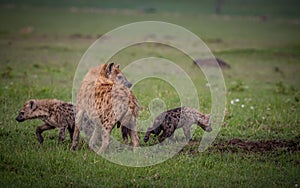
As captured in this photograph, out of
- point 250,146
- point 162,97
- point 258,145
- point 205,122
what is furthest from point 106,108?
point 162,97

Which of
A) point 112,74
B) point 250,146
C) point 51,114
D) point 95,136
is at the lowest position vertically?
point 250,146

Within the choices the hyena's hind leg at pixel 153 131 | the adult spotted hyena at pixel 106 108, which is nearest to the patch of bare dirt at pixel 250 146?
the hyena's hind leg at pixel 153 131

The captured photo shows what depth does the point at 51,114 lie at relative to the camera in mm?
7812

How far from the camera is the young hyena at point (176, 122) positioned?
8.03m

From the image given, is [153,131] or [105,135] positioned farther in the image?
[153,131]

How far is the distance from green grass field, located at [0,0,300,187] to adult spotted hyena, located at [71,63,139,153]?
0.40 m

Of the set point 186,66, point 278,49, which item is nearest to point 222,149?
point 186,66

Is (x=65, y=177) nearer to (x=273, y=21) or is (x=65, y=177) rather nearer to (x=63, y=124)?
(x=63, y=124)

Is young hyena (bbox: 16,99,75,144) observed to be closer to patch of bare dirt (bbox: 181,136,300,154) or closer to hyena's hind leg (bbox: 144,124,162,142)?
hyena's hind leg (bbox: 144,124,162,142)

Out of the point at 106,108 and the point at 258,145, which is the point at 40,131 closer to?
the point at 106,108

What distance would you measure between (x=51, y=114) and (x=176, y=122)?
197 centimetres

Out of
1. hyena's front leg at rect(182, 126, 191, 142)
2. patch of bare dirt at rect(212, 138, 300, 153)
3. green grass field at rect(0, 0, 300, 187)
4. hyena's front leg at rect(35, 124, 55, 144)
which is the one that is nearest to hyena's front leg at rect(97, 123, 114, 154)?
green grass field at rect(0, 0, 300, 187)

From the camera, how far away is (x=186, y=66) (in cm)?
1777

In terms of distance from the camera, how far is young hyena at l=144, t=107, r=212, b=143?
26.3 feet
